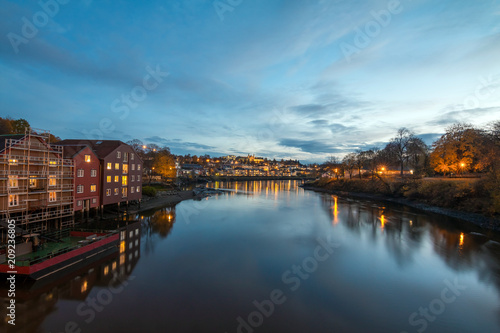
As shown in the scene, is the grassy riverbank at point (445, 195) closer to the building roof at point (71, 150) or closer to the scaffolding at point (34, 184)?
the scaffolding at point (34, 184)

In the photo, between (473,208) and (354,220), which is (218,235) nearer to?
(354,220)

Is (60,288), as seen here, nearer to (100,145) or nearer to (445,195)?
(100,145)

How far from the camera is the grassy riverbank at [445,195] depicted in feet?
76.3

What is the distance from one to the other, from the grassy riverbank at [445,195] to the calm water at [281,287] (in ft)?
19.0

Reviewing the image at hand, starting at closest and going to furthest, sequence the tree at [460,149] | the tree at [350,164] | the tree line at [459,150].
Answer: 1. the tree line at [459,150]
2. the tree at [460,149]
3. the tree at [350,164]

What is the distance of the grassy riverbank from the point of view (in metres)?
23.3

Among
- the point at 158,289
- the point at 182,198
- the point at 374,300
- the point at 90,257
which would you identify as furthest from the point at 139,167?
the point at 374,300

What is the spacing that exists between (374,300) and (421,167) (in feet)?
167

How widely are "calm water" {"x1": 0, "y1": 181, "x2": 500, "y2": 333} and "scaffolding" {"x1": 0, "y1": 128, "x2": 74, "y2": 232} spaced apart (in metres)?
6.00

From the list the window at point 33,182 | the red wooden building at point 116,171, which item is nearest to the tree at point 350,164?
the red wooden building at point 116,171

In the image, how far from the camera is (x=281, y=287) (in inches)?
423

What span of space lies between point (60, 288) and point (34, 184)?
8673 millimetres

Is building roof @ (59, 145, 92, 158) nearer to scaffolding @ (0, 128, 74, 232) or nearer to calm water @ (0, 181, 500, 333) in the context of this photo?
scaffolding @ (0, 128, 74, 232)

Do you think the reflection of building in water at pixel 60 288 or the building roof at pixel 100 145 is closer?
the reflection of building in water at pixel 60 288
